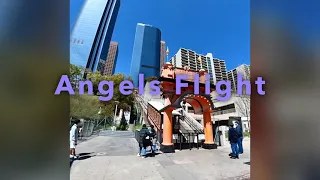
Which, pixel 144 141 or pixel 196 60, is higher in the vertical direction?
pixel 196 60

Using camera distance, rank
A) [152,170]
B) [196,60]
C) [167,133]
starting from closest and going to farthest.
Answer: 1. [152,170]
2. [167,133]
3. [196,60]

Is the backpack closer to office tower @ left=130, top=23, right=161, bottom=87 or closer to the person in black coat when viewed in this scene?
the person in black coat

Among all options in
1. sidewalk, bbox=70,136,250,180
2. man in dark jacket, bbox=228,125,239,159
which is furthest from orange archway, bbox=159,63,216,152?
sidewalk, bbox=70,136,250,180

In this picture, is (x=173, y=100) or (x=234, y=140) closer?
(x=234, y=140)

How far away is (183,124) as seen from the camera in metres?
12.4

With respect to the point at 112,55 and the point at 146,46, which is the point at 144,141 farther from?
the point at 112,55

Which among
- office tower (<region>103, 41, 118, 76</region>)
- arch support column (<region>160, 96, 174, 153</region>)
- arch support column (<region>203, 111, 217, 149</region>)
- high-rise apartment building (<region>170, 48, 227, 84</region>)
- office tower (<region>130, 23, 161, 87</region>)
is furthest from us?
high-rise apartment building (<region>170, 48, 227, 84</region>)

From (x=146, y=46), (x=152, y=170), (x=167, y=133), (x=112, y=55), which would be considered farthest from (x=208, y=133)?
(x=112, y=55)

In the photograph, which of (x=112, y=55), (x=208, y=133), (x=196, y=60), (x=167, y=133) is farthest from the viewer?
(x=196, y=60)

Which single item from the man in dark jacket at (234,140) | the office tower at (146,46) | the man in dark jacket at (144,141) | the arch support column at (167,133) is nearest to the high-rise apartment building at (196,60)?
the arch support column at (167,133)

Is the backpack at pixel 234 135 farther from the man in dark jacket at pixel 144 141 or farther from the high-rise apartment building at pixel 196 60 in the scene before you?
the high-rise apartment building at pixel 196 60

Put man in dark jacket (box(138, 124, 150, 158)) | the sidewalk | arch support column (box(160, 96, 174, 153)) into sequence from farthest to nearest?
arch support column (box(160, 96, 174, 153)) → man in dark jacket (box(138, 124, 150, 158)) → the sidewalk
